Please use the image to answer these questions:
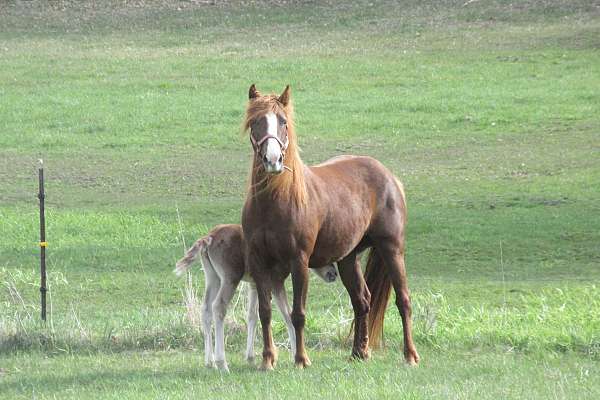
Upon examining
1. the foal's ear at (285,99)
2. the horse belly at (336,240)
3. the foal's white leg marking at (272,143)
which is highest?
the foal's ear at (285,99)

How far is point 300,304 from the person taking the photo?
8.69m

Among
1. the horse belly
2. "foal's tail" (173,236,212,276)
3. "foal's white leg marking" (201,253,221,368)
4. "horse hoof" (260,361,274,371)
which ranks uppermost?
the horse belly

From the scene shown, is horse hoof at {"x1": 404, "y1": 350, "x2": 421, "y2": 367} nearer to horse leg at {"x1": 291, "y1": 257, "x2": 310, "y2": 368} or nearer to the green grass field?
the green grass field

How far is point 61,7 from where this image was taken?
120 feet

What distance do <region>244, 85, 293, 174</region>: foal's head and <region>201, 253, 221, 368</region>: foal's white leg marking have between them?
1.26m

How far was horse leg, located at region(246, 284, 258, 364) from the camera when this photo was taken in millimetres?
9203

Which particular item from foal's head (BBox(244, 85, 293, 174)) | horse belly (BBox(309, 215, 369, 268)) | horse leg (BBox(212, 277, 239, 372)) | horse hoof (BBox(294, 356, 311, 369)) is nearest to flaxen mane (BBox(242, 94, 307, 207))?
foal's head (BBox(244, 85, 293, 174))

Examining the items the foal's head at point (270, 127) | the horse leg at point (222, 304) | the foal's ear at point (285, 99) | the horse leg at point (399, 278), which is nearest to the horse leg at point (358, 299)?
the horse leg at point (399, 278)

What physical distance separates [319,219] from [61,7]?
29.4m

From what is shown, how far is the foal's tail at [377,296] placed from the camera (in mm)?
9578

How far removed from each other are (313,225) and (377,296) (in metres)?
1.20

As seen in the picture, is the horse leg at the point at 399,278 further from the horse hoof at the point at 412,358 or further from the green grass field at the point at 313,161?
the green grass field at the point at 313,161

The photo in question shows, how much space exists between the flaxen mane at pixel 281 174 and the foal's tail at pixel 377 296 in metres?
1.23

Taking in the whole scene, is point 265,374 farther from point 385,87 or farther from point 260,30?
point 260,30
